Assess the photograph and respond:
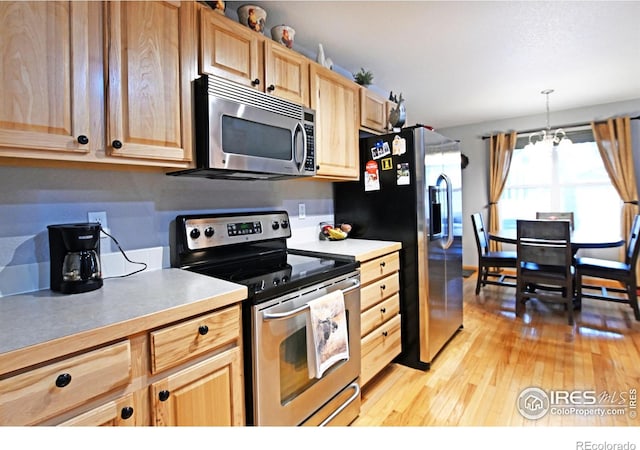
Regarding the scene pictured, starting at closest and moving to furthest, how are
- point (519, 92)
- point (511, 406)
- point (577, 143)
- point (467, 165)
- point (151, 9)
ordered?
point (151, 9)
point (511, 406)
point (519, 92)
point (577, 143)
point (467, 165)

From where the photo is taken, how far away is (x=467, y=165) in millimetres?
5277

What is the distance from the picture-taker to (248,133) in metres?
1.56

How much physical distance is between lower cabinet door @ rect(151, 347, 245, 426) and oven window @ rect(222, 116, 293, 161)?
2.95 feet

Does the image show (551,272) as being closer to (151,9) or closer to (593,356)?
(593,356)

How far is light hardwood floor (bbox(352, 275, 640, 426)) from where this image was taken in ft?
5.68

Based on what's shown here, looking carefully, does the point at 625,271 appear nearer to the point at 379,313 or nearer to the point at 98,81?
the point at 379,313

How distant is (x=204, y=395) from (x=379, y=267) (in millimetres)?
1250

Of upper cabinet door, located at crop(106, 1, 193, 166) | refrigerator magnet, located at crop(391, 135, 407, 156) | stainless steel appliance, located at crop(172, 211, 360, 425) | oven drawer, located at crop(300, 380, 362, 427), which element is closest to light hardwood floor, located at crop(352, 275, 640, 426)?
oven drawer, located at crop(300, 380, 362, 427)

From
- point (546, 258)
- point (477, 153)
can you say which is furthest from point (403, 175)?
point (477, 153)

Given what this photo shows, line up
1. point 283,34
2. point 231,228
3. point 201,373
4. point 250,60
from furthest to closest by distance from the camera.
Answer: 1. point 283,34
2. point 231,228
3. point 250,60
4. point 201,373

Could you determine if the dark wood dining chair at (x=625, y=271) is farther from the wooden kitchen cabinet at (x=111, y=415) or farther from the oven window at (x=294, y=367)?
the wooden kitchen cabinet at (x=111, y=415)

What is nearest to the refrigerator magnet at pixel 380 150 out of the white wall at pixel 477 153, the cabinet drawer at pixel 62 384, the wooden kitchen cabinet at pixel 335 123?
the wooden kitchen cabinet at pixel 335 123

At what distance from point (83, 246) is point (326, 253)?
117cm
